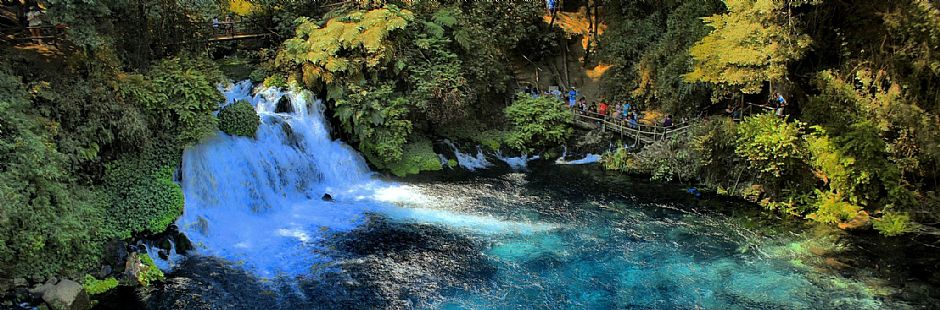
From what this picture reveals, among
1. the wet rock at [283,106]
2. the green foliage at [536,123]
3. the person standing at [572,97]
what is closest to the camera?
the wet rock at [283,106]

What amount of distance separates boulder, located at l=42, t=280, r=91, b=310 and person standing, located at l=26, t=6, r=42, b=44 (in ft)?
20.3

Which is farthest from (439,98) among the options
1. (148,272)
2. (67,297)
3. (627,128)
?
(67,297)

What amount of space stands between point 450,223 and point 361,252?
121 inches

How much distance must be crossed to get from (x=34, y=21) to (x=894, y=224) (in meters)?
22.4

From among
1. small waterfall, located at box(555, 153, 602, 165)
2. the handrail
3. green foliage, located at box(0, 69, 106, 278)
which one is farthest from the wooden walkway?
green foliage, located at box(0, 69, 106, 278)

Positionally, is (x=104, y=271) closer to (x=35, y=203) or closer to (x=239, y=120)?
(x=35, y=203)

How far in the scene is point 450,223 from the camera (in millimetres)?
16188

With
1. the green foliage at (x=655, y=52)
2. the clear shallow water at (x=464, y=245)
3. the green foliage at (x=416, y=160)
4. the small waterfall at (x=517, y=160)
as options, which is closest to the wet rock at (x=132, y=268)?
the clear shallow water at (x=464, y=245)

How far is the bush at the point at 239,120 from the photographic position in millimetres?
17266

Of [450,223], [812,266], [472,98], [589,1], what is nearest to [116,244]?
[450,223]

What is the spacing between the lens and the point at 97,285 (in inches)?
450

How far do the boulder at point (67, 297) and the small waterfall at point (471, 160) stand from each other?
47.2 ft

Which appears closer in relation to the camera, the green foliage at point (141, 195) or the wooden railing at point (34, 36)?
the green foliage at point (141, 195)

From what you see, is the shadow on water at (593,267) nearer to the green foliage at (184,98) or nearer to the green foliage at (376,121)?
the green foliage at (184,98)
